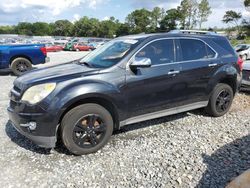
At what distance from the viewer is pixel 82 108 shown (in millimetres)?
4211

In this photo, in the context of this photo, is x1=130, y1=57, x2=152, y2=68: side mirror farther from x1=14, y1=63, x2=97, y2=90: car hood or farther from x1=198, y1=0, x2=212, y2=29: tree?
x1=198, y1=0, x2=212, y2=29: tree

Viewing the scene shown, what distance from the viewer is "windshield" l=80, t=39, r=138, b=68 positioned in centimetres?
476

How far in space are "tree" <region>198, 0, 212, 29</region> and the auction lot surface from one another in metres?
64.1

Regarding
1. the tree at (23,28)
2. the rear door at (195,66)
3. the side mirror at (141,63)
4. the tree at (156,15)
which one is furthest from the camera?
the tree at (23,28)

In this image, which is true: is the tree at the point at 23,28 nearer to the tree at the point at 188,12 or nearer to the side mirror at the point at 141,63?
the tree at the point at 188,12

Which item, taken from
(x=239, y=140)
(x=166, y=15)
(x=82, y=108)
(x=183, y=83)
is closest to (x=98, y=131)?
(x=82, y=108)

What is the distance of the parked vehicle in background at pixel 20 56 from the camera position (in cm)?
1152

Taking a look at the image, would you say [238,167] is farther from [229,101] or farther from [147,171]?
[229,101]

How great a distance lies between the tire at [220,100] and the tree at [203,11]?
63004 millimetres

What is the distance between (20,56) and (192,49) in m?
8.41

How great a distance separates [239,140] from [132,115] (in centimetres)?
192

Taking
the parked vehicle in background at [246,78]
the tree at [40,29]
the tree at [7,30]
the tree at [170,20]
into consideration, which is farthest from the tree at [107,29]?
the parked vehicle in background at [246,78]

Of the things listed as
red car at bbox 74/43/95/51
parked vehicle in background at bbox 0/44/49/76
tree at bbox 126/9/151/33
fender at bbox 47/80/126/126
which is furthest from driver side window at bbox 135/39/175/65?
tree at bbox 126/9/151/33

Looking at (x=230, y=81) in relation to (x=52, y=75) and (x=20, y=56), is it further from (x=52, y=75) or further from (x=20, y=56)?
(x=20, y=56)
